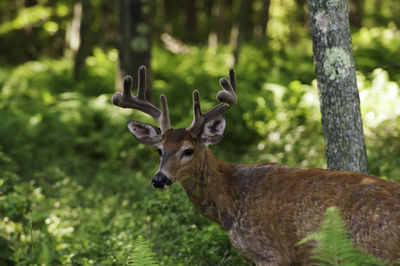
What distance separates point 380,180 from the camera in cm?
411

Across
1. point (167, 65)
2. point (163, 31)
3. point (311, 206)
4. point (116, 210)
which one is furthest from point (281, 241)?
point (163, 31)

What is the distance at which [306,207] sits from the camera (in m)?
4.28

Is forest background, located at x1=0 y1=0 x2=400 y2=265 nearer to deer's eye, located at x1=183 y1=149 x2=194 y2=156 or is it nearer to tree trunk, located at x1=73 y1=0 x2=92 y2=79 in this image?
tree trunk, located at x1=73 y1=0 x2=92 y2=79

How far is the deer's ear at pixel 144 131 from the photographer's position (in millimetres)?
5465

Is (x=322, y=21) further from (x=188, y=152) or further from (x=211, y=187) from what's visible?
(x=211, y=187)

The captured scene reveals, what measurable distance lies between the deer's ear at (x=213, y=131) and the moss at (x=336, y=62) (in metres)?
1.08

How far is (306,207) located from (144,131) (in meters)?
1.97

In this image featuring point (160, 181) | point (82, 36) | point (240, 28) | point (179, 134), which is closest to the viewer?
point (160, 181)

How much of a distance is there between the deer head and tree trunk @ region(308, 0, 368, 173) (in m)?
0.87

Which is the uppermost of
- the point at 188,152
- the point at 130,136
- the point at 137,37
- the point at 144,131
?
the point at 137,37

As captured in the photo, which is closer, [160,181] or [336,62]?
[160,181]

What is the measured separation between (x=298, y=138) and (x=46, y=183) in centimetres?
431

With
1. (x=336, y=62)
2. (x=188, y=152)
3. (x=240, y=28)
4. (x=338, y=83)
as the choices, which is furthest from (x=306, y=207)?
(x=240, y=28)

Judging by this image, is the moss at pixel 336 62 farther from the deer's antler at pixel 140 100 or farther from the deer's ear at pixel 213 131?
the deer's antler at pixel 140 100
